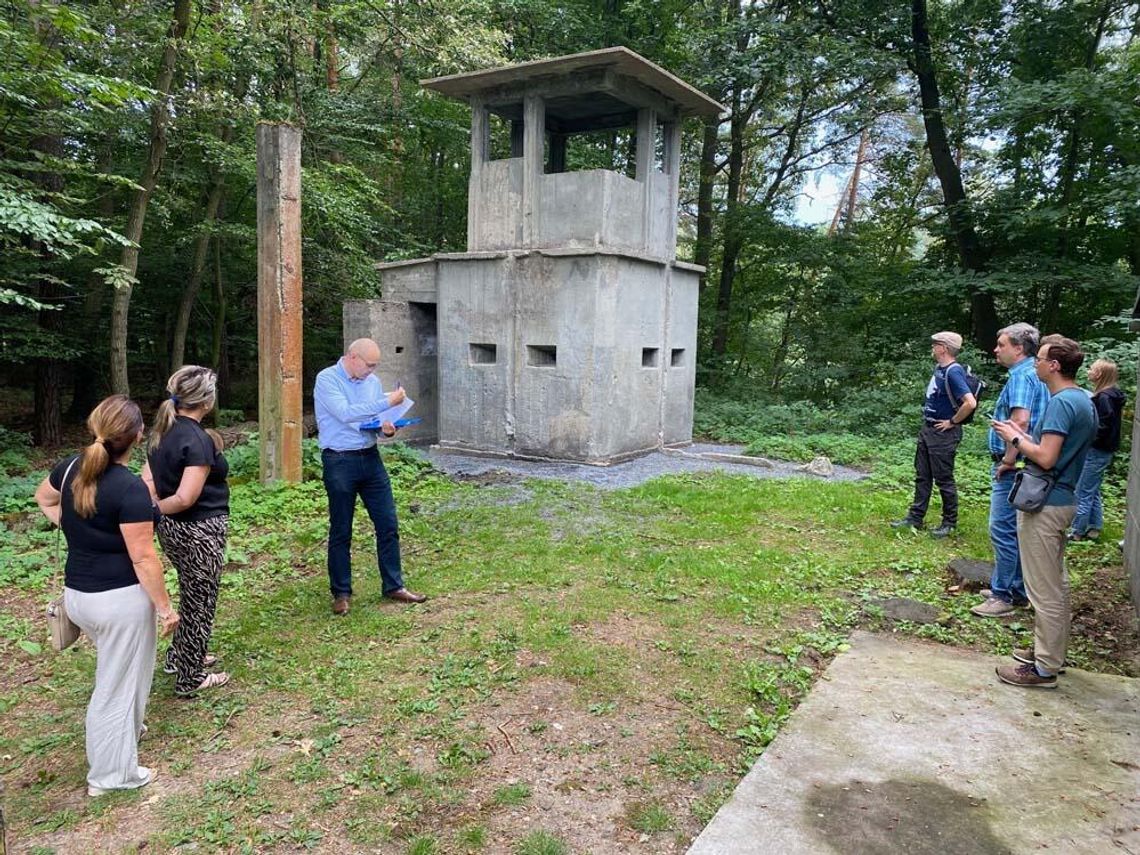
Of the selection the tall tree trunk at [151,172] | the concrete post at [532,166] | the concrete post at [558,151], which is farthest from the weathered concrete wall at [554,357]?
→ the tall tree trunk at [151,172]

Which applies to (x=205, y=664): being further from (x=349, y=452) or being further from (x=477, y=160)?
(x=477, y=160)

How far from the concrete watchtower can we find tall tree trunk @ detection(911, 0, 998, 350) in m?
6.44

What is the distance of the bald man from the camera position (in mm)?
4824

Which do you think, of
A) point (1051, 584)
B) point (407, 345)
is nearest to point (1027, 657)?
point (1051, 584)

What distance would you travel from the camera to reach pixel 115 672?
10.2 feet

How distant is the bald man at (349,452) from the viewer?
482cm

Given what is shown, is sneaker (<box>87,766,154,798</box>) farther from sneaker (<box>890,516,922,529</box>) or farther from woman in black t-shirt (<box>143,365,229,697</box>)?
sneaker (<box>890,516,922,529</box>)

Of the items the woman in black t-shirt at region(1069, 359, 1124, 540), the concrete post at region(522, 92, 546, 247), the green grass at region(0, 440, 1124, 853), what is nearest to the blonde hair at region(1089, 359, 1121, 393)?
the woman in black t-shirt at region(1069, 359, 1124, 540)

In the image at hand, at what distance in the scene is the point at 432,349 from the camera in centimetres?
1227

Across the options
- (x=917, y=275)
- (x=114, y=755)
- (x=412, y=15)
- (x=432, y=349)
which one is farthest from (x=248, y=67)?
(x=917, y=275)

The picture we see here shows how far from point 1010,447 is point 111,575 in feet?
16.3

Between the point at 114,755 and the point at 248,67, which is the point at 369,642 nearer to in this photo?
the point at 114,755

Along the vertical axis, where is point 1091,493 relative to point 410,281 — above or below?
below

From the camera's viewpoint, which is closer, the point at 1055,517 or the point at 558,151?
the point at 1055,517
